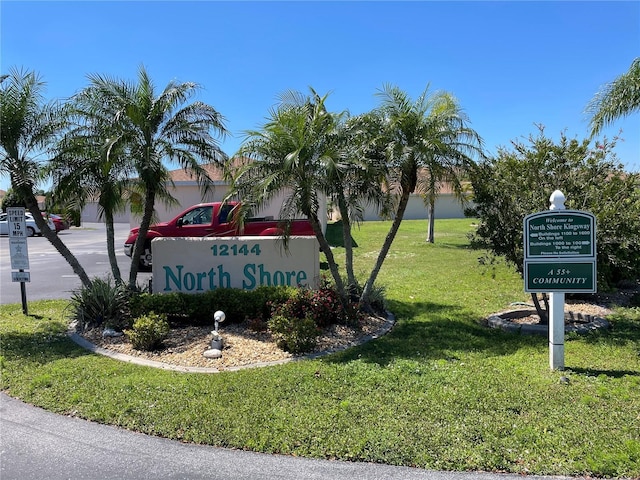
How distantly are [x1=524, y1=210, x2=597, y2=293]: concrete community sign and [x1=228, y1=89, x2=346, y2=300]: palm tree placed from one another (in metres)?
2.58

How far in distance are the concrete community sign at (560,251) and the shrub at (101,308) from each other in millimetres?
5656

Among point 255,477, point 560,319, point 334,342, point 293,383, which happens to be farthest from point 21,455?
point 560,319

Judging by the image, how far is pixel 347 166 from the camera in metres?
6.51

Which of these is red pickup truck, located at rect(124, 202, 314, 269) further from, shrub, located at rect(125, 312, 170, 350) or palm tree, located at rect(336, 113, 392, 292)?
shrub, located at rect(125, 312, 170, 350)

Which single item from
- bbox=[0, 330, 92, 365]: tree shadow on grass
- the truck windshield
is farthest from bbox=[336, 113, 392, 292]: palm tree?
the truck windshield

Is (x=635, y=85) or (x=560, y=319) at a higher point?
(x=635, y=85)

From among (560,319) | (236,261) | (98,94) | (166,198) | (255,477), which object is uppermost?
(98,94)

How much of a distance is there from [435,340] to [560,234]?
218 cm

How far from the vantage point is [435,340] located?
6523 millimetres

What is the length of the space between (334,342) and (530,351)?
2.51 meters

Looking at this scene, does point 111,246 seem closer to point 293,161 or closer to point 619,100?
point 293,161

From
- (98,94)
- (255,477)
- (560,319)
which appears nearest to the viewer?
(255,477)

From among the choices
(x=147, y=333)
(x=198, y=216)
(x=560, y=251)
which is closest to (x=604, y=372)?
(x=560, y=251)

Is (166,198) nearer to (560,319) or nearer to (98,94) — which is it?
(98,94)
